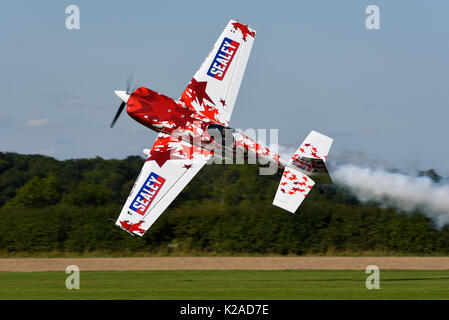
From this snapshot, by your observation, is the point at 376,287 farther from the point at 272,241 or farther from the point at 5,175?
the point at 5,175

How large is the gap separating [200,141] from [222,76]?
3127mm

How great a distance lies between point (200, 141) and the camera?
22141 mm

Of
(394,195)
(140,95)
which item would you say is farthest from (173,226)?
(394,195)

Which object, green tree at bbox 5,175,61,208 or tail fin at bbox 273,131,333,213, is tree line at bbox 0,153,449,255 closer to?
green tree at bbox 5,175,61,208

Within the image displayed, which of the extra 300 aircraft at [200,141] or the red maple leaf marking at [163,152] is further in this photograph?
the red maple leaf marking at [163,152]

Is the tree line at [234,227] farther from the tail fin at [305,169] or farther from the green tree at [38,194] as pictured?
the tail fin at [305,169]

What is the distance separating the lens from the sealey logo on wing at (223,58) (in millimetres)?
24078

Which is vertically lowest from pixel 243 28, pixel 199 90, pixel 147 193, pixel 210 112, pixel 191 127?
pixel 147 193

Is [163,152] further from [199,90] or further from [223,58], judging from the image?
[223,58]

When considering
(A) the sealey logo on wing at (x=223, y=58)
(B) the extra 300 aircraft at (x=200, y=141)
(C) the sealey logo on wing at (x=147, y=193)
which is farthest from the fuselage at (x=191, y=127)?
(A) the sealey logo on wing at (x=223, y=58)

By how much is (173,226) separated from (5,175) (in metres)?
18.9

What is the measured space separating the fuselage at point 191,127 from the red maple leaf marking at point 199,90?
76 cm

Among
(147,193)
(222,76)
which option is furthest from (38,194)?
(147,193)

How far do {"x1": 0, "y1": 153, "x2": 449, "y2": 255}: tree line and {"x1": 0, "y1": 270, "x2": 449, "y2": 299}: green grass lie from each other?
15.9 ft
